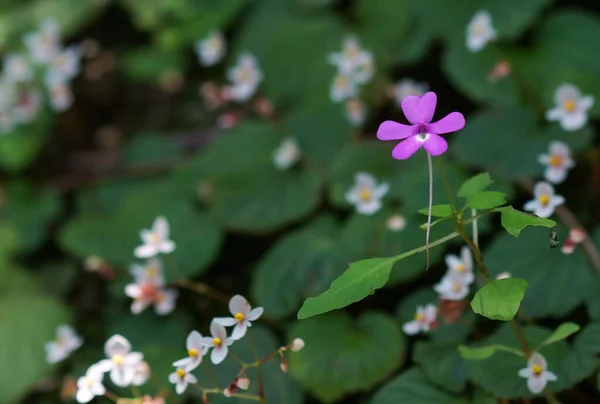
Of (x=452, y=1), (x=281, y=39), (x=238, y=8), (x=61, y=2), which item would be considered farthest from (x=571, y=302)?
(x=61, y=2)

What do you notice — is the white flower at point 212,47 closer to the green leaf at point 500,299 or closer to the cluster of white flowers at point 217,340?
the cluster of white flowers at point 217,340

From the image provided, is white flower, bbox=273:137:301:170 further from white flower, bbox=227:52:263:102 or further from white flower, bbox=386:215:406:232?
white flower, bbox=386:215:406:232

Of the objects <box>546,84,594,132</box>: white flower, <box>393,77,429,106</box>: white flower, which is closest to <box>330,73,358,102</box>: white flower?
<box>393,77,429,106</box>: white flower

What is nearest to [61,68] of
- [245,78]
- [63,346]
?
[245,78]

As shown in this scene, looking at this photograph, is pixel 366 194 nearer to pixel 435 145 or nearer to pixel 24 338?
pixel 435 145

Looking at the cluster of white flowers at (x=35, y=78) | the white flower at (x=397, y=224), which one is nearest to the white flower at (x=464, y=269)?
the white flower at (x=397, y=224)
